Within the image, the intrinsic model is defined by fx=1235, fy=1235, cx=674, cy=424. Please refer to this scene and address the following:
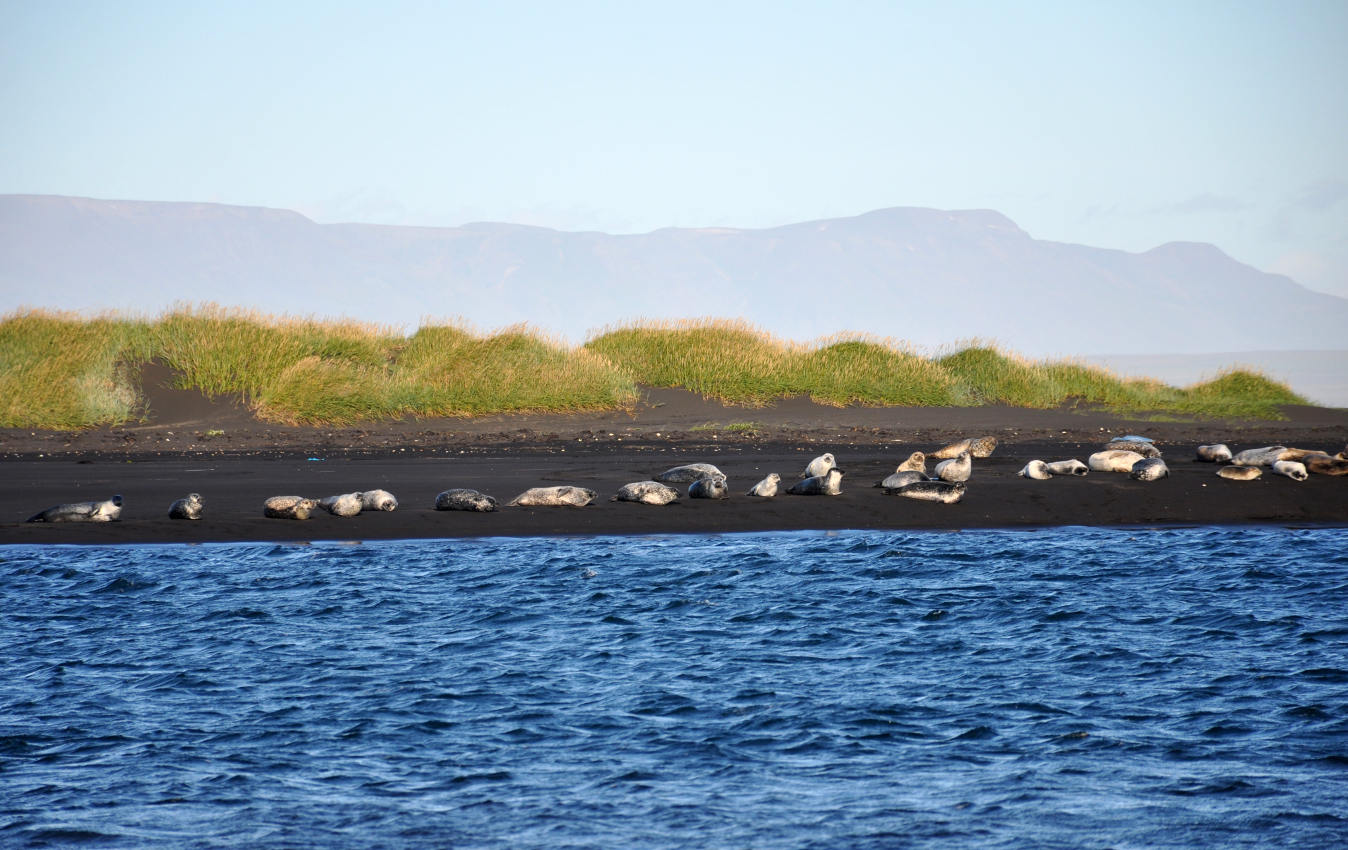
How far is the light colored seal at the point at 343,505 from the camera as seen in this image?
12.8 m

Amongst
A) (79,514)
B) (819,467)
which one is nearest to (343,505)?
(79,514)

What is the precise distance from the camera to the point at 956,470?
14.6m

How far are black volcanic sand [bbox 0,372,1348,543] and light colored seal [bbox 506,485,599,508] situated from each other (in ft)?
0.48

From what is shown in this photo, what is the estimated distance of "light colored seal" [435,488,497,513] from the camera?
1301cm

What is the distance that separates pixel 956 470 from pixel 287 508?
24.8ft

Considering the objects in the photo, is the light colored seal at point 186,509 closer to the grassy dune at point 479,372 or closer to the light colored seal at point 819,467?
the light colored seal at point 819,467

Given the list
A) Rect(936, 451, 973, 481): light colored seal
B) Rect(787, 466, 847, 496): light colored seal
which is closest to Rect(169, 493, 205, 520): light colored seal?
Rect(787, 466, 847, 496): light colored seal

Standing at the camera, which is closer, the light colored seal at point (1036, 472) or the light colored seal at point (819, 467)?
the light colored seal at point (819, 467)

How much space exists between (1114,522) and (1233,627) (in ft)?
14.3

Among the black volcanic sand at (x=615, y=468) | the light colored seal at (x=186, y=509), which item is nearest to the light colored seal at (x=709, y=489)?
→ the black volcanic sand at (x=615, y=468)

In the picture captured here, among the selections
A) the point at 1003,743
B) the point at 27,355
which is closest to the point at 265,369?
the point at 27,355

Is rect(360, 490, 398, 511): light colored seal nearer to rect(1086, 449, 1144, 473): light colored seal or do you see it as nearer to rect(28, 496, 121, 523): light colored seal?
rect(28, 496, 121, 523): light colored seal

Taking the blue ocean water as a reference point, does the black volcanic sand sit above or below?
above

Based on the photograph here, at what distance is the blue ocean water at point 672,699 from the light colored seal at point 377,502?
68.6 inches
